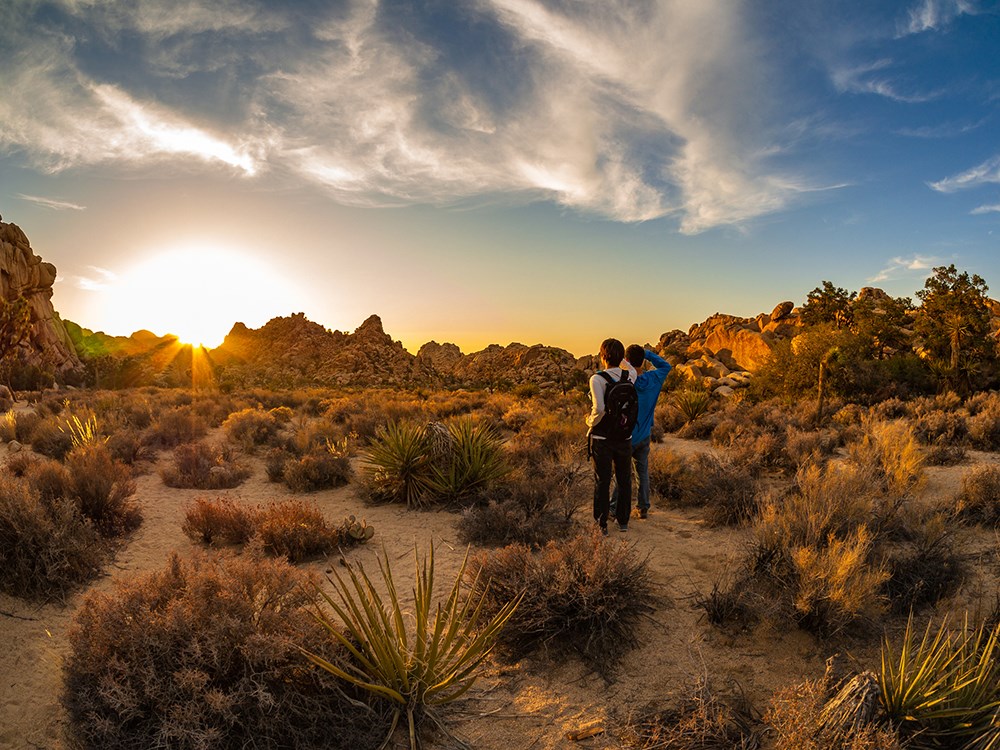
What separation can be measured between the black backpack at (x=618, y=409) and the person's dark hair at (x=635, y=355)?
60 cm

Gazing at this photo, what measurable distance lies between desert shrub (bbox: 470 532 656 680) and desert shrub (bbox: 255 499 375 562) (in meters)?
2.76

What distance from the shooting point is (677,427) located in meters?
16.0

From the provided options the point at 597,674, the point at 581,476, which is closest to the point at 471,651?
the point at 597,674

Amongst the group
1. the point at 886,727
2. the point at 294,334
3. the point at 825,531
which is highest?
the point at 294,334

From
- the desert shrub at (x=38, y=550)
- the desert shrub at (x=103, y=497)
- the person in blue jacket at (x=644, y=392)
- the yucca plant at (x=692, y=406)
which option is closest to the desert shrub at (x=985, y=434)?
the yucca plant at (x=692, y=406)

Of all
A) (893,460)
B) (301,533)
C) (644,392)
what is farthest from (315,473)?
(893,460)

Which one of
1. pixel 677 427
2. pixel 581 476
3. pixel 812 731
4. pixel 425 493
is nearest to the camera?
pixel 812 731

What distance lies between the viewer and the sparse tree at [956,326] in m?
24.0

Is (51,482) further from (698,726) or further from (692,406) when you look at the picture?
(692,406)

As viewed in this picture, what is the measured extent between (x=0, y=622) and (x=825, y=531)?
793cm

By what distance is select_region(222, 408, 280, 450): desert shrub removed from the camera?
13.3 meters

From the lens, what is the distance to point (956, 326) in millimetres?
24422

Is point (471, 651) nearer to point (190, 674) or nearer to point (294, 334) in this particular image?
point (190, 674)

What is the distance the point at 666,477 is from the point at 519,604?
501 cm
